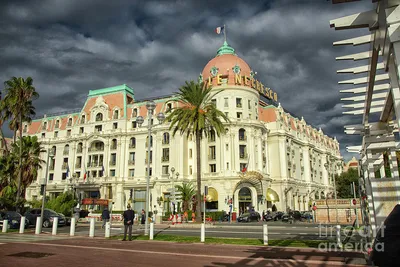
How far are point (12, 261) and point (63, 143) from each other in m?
63.2

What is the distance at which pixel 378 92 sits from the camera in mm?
9781

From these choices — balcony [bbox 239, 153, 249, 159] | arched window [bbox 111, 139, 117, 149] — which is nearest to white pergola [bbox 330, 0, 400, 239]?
balcony [bbox 239, 153, 249, 159]

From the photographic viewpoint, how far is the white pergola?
5.11 metres

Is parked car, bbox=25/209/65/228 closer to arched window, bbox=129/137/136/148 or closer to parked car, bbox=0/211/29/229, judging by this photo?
parked car, bbox=0/211/29/229

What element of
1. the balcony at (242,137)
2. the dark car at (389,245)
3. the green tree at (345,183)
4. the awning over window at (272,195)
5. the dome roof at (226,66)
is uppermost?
the dome roof at (226,66)

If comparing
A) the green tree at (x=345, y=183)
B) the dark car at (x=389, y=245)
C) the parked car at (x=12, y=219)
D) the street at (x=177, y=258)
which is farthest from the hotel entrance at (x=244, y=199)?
the dark car at (x=389, y=245)

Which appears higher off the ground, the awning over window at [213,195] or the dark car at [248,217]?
the awning over window at [213,195]

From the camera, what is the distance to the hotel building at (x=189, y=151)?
54.9m

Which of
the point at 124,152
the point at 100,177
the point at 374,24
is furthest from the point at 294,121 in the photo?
the point at 374,24

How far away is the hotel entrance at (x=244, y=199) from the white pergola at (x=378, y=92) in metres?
41.2

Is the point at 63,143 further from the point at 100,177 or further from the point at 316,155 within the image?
the point at 316,155

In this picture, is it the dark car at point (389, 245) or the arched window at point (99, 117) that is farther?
the arched window at point (99, 117)

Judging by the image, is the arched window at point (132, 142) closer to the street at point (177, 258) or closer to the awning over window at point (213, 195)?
the awning over window at point (213, 195)

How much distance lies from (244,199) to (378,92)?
4530 cm
